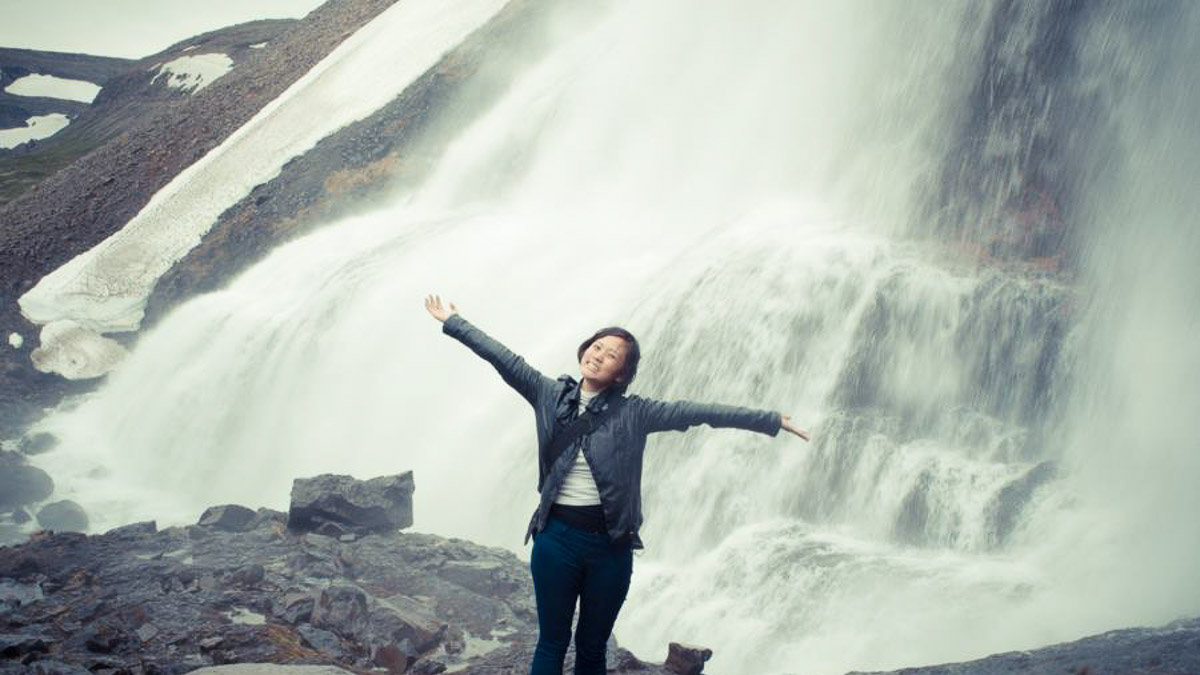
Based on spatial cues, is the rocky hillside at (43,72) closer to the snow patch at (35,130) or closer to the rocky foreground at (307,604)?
the snow patch at (35,130)

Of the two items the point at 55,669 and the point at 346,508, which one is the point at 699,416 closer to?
the point at 55,669

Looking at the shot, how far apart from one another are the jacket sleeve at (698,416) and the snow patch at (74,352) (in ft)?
75.2

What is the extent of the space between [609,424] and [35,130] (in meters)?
94.1

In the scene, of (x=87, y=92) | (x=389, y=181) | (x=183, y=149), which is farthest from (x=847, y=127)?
(x=87, y=92)

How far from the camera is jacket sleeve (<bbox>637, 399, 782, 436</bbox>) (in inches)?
157

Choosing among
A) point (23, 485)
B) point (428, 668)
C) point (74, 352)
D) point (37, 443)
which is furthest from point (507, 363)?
point (74, 352)

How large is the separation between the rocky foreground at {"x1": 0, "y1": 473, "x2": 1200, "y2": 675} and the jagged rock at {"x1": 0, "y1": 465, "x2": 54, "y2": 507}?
19.0 feet

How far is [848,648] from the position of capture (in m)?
9.61

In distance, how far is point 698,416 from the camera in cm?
398

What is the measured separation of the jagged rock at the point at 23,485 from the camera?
1577 cm

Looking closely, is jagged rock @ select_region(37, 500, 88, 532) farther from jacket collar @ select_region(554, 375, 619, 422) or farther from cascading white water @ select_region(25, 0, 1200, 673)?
jacket collar @ select_region(554, 375, 619, 422)

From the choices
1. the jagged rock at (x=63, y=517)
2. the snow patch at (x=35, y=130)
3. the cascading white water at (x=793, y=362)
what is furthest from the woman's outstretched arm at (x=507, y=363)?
the snow patch at (x=35, y=130)

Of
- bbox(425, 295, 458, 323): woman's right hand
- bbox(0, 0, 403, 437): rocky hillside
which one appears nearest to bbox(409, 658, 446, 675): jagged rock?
bbox(425, 295, 458, 323): woman's right hand

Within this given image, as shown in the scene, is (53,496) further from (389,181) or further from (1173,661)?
(1173,661)
